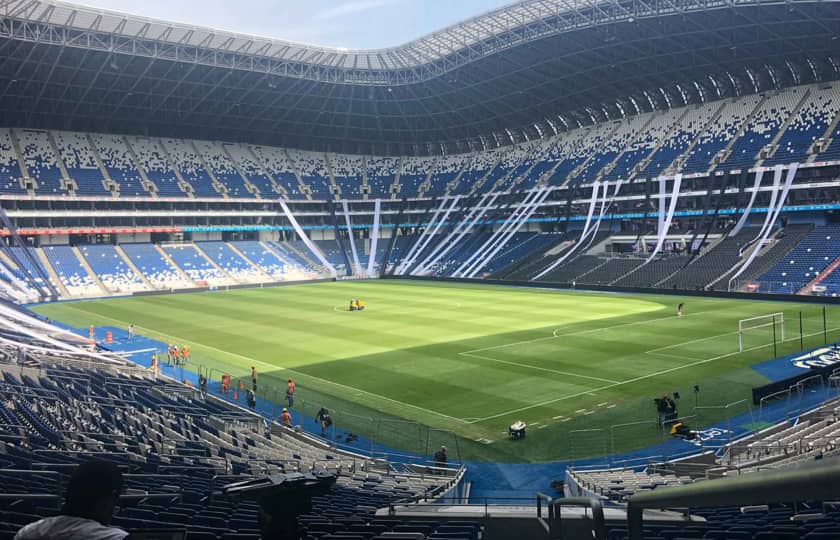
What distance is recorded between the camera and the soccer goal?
123 feet

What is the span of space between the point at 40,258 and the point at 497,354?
6212 centimetres

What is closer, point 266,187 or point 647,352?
point 647,352

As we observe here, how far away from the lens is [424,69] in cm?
8356

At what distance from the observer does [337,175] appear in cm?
11244

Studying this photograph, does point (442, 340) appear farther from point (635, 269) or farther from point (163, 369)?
point (635, 269)

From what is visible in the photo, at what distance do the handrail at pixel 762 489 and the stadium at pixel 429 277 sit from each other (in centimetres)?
2

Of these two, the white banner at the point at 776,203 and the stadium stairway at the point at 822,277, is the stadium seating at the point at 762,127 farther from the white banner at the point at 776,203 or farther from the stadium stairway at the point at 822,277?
the stadium stairway at the point at 822,277

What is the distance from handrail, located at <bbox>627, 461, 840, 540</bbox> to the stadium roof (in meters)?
66.4

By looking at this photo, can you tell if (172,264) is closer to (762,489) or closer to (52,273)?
(52,273)

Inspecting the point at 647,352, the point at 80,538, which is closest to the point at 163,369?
the point at 647,352

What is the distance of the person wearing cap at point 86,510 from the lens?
3518mm

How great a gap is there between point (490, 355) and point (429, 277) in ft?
167

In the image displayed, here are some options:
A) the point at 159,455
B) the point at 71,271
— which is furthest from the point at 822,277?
the point at 71,271

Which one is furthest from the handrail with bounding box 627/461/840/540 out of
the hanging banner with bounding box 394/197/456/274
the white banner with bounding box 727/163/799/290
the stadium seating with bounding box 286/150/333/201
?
the stadium seating with bounding box 286/150/333/201
